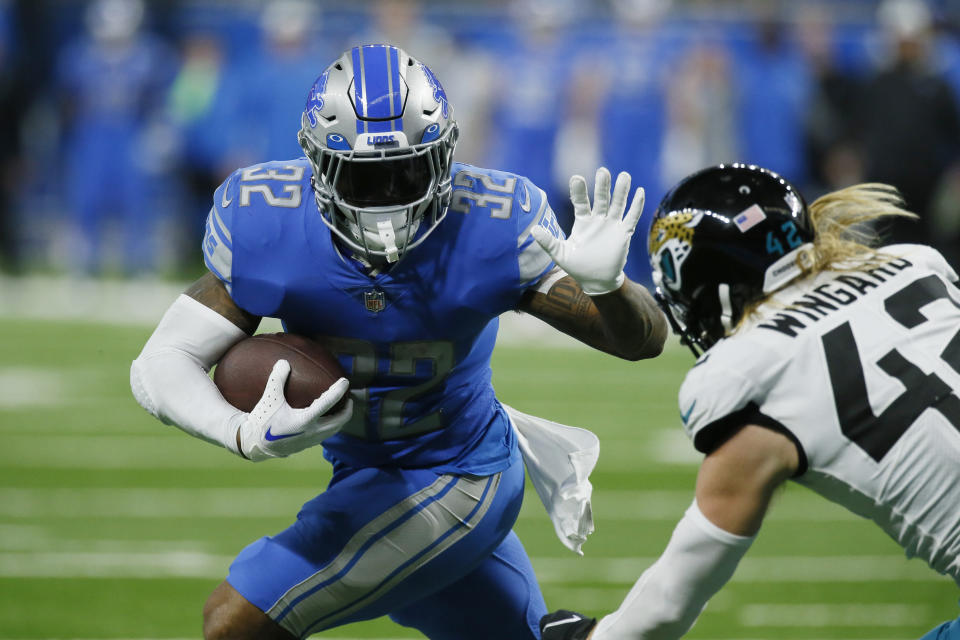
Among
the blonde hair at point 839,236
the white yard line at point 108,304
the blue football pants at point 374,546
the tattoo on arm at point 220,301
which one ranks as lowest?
the white yard line at point 108,304

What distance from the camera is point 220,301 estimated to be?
281 centimetres

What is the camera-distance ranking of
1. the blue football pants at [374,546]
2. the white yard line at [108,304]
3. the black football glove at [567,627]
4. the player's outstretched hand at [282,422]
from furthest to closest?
1. the white yard line at [108,304]
2. the blue football pants at [374,546]
3. the player's outstretched hand at [282,422]
4. the black football glove at [567,627]

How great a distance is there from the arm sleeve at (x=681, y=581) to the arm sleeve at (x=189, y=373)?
31.9 inches

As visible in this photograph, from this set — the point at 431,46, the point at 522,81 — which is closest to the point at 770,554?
the point at 522,81

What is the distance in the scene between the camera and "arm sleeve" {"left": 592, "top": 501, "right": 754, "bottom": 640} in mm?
2133

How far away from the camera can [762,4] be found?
41.8 feet

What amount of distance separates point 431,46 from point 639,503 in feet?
25.1

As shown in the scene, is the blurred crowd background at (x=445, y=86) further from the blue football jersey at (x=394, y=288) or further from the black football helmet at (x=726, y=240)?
the black football helmet at (x=726, y=240)

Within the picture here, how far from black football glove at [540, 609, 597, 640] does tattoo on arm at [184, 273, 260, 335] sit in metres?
0.85

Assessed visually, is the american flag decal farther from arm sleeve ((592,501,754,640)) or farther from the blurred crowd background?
the blurred crowd background

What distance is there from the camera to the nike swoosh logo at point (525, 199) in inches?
111

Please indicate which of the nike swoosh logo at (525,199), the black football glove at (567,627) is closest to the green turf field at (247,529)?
the nike swoosh logo at (525,199)

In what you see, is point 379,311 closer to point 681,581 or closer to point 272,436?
point 272,436

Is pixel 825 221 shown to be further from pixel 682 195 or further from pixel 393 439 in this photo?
pixel 393 439
